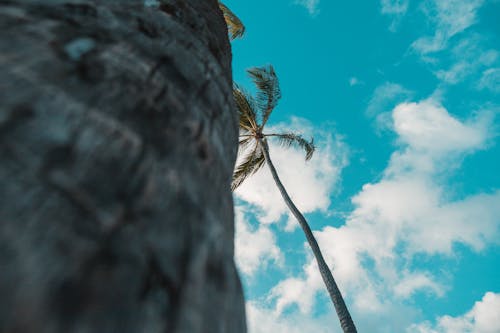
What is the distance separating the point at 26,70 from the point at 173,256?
A: 274 mm

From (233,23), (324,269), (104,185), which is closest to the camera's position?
(104,185)

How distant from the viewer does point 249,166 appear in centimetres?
1003

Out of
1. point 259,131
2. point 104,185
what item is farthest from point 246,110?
point 104,185

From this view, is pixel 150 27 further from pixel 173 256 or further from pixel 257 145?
pixel 257 145

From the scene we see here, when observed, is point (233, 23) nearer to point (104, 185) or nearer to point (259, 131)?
point (259, 131)

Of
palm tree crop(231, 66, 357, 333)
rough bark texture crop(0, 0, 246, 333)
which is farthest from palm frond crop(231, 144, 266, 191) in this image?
rough bark texture crop(0, 0, 246, 333)

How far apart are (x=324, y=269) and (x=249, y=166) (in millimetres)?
3937

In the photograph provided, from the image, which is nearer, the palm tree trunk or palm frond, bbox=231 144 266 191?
the palm tree trunk

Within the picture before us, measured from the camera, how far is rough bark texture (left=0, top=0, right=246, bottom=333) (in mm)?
311

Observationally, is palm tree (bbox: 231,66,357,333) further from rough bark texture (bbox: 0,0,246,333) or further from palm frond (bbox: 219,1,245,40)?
rough bark texture (bbox: 0,0,246,333)

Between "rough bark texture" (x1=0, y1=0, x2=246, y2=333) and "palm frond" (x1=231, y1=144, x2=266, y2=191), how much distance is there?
352 inches

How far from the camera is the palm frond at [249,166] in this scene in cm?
957

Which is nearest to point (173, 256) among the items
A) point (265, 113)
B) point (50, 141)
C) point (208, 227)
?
point (208, 227)

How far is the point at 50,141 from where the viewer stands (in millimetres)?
365
